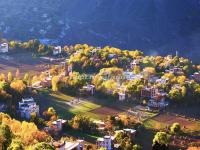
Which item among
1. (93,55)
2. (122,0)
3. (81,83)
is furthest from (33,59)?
(122,0)

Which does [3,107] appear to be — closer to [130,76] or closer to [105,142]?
[105,142]

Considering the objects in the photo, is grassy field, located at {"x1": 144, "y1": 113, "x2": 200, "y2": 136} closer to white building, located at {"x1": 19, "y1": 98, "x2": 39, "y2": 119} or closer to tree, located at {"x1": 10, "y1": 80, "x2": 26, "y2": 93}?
white building, located at {"x1": 19, "y1": 98, "x2": 39, "y2": 119}

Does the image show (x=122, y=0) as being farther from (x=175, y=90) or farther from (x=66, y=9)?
(x=175, y=90)

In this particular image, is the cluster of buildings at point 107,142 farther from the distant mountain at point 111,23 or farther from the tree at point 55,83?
the distant mountain at point 111,23

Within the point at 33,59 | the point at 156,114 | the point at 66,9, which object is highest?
the point at 66,9

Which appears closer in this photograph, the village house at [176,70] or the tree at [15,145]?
the tree at [15,145]

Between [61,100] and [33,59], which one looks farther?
[33,59]

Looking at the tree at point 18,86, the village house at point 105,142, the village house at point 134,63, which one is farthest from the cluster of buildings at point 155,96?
the village house at point 134,63
